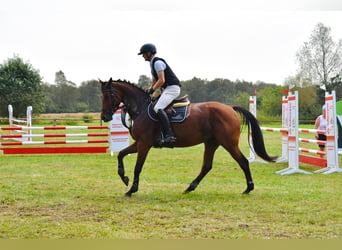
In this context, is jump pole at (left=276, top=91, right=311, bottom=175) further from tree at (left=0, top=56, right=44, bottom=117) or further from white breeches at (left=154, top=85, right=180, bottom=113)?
tree at (left=0, top=56, right=44, bottom=117)

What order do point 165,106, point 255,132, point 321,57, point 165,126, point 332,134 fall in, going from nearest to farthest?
point 165,126, point 165,106, point 255,132, point 332,134, point 321,57

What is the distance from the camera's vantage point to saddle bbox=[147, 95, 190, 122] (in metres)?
6.26

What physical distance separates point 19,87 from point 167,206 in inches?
1662

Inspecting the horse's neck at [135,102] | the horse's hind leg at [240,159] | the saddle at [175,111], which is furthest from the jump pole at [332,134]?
the horse's neck at [135,102]

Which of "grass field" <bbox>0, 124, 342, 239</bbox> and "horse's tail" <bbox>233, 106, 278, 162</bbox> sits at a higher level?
"horse's tail" <bbox>233, 106, 278, 162</bbox>

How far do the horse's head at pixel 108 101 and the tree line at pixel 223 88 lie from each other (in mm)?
29753

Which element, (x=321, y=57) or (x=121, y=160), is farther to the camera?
(x=321, y=57)

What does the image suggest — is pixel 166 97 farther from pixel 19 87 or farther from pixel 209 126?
pixel 19 87

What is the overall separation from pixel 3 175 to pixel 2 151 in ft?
18.3

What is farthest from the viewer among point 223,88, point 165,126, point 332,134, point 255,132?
point 223,88

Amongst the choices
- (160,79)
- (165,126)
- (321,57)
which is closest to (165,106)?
(165,126)

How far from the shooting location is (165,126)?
6.12 m

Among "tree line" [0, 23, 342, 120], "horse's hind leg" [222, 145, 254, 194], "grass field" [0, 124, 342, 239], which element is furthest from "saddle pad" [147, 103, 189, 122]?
"tree line" [0, 23, 342, 120]

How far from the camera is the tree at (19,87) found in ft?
139
